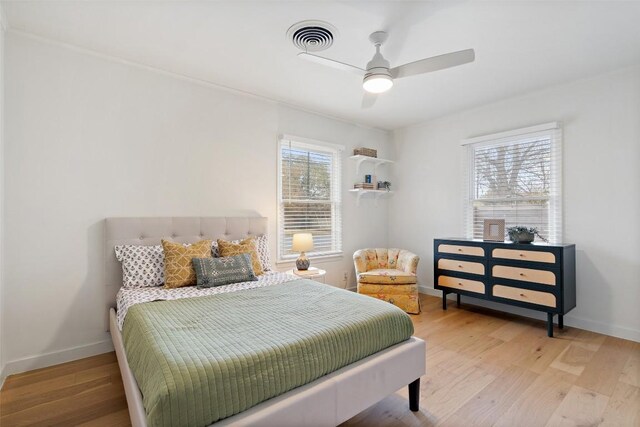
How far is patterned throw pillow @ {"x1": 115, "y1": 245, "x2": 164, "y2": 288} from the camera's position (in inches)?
102

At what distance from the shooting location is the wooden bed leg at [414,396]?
1.95m

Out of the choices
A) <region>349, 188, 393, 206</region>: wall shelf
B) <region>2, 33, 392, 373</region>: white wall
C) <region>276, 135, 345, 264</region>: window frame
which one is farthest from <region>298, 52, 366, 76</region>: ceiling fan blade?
<region>349, 188, 393, 206</region>: wall shelf

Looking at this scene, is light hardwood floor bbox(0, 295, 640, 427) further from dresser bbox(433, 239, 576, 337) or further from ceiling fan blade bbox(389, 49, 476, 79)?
ceiling fan blade bbox(389, 49, 476, 79)

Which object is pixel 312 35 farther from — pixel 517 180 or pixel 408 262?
pixel 517 180

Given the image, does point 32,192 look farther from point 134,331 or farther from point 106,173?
point 134,331

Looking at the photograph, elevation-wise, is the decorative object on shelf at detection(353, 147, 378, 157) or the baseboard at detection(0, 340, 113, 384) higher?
the decorative object on shelf at detection(353, 147, 378, 157)

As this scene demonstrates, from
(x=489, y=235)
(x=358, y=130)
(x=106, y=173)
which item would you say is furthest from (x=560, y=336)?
(x=106, y=173)

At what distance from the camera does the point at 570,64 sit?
2889 millimetres

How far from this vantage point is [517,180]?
12.3 feet

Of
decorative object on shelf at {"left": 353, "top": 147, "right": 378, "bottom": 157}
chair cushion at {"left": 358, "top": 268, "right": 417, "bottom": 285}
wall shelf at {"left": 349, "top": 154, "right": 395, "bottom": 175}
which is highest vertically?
decorative object on shelf at {"left": 353, "top": 147, "right": 378, "bottom": 157}

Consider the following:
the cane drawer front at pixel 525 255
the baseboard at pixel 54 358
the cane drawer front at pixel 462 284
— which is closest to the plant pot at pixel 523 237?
the cane drawer front at pixel 525 255

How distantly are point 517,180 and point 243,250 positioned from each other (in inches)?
128

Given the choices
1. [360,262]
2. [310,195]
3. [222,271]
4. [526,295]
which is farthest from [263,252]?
[526,295]

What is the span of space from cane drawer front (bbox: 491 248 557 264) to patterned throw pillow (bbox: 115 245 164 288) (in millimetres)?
3369
